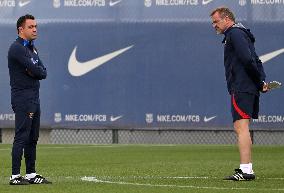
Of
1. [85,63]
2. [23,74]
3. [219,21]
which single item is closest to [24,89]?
[23,74]

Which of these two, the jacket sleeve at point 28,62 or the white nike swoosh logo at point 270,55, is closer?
the jacket sleeve at point 28,62

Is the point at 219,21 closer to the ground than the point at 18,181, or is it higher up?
higher up

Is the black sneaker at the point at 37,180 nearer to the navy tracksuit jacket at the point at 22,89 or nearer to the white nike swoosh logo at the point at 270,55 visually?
the navy tracksuit jacket at the point at 22,89

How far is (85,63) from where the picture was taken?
2195 centimetres

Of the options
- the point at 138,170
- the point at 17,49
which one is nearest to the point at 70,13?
the point at 138,170

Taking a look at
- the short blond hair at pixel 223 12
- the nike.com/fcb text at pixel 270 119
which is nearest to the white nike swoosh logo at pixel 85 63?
the nike.com/fcb text at pixel 270 119

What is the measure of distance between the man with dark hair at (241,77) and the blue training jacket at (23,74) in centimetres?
207

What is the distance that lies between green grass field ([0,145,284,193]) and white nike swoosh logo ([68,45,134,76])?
190 cm

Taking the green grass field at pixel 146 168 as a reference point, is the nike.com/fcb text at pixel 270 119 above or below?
above

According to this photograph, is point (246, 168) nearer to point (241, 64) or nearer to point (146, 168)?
point (241, 64)

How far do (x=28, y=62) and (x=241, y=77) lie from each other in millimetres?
2384

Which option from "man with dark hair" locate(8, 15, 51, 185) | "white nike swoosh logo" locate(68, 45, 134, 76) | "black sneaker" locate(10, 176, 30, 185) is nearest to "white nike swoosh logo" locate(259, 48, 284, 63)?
"white nike swoosh logo" locate(68, 45, 134, 76)

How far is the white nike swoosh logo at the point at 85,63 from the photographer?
71.6 feet

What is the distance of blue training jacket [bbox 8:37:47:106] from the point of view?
37.1ft
